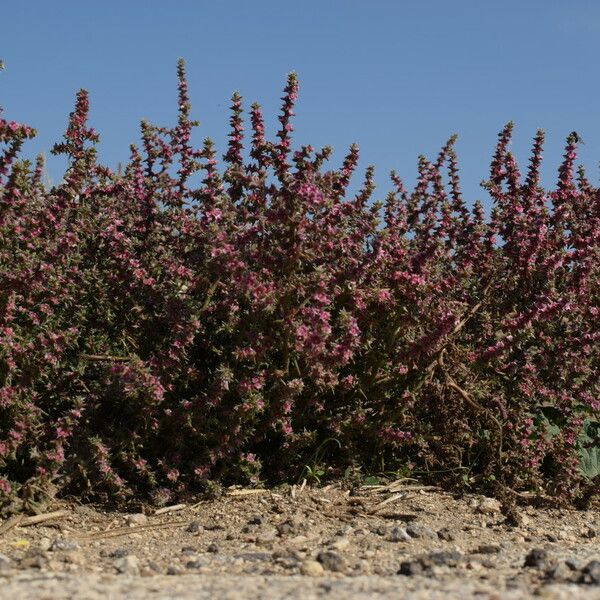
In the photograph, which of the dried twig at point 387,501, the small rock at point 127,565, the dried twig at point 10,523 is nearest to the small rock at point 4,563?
the small rock at point 127,565

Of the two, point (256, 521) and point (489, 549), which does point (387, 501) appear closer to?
point (256, 521)

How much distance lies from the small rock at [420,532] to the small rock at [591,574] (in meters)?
1.45

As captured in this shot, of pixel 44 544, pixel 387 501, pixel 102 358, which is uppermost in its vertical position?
pixel 102 358

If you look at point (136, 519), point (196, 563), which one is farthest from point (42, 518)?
point (196, 563)

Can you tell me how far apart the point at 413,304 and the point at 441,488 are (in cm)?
128

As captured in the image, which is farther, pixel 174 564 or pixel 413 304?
pixel 413 304

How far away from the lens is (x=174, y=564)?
4.75 m

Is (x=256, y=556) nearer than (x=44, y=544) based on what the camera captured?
Yes

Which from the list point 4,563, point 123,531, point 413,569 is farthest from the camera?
point 123,531

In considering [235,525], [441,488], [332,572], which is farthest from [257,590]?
[441,488]

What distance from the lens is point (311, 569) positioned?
4414 mm

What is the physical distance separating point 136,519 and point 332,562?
1.78 m

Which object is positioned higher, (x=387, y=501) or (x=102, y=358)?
(x=102, y=358)

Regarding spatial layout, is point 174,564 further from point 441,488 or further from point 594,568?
point 441,488
